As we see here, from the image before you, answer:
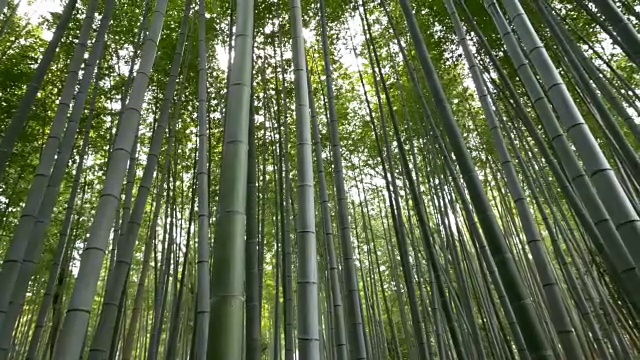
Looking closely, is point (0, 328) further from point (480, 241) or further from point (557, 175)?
point (557, 175)

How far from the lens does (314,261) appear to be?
1.52 m

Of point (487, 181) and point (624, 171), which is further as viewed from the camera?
point (487, 181)

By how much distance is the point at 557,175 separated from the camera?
2.74 metres

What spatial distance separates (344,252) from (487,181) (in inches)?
189

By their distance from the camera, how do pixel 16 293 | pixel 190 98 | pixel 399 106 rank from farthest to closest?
1. pixel 399 106
2. pixel 190 98
3. pixel 16 293

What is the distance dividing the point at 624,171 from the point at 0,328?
4.70 meters

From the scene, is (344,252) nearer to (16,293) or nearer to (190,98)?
(16,293)

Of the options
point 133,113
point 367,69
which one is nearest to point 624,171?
point 367,69

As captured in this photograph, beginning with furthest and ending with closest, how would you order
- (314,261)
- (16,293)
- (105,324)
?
(16,293) → (105,324) → (314,261)

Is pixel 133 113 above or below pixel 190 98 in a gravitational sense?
below

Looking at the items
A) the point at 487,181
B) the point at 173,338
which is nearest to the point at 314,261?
the point at 173,338

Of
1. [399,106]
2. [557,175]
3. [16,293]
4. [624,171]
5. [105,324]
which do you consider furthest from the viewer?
[399,106]

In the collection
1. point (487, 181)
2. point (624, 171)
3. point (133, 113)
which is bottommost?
point (133, 113)

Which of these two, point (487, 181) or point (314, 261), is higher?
point (487, 181)
